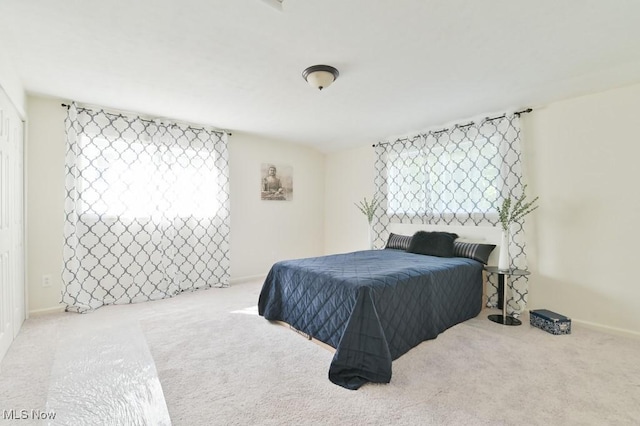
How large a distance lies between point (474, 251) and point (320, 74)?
8.24 feet

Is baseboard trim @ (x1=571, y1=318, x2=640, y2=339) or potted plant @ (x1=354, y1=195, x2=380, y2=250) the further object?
potted plant @ (x1=354, y1=195, x2=380, y2=250)

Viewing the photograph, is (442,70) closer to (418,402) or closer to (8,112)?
(418,402)

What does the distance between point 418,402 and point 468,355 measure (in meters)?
0.80

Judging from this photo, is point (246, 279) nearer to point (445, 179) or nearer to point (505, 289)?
point (445, 179)

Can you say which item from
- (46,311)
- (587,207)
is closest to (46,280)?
(46,311)

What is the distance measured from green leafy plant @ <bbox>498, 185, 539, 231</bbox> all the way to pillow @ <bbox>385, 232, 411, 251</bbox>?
1.18m

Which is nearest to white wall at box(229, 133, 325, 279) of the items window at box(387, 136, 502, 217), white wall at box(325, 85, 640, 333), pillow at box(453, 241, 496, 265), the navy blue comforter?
window at box(387, 136, 502, 217)

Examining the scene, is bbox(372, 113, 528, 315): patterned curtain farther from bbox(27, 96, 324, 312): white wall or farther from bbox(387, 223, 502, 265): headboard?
bbox(27, 96, 324, 312): white wall

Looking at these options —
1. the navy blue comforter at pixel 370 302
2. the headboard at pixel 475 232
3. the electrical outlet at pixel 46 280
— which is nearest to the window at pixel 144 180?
the electrical outlet at pixel 46 280

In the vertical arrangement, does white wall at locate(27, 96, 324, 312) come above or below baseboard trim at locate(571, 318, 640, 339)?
above

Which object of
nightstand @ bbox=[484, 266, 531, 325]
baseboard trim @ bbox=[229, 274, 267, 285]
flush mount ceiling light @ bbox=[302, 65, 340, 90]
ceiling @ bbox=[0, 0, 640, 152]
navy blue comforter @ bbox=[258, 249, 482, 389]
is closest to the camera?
ceiling @ bbox=[0, 0, 640, 152]

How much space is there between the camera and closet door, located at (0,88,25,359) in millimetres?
2201

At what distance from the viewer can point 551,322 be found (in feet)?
8.73

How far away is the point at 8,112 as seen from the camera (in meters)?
2.36
